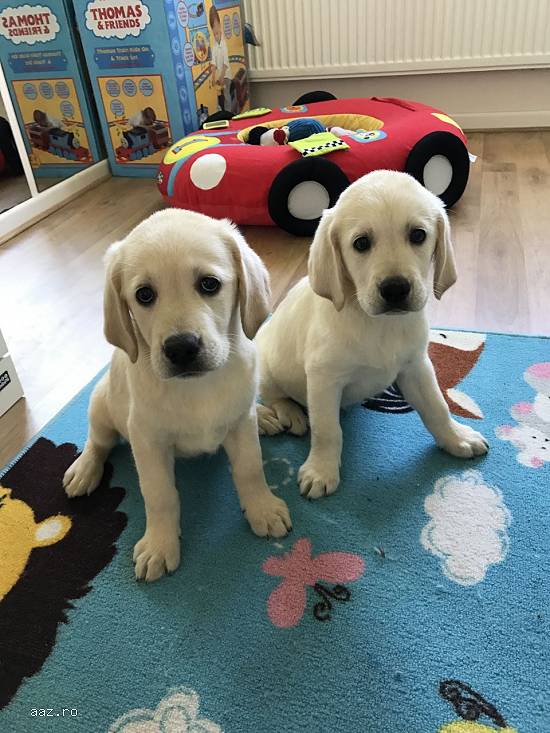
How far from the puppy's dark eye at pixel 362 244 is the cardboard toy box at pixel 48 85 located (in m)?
3.19

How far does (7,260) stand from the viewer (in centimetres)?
306

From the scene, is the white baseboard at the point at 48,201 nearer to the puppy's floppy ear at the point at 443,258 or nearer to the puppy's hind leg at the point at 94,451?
the puppy's hind leg at the point at 94,451

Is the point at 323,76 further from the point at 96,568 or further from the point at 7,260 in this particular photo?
the point at 96,568

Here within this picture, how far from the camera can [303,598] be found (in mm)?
1225

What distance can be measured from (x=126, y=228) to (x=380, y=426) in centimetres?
218

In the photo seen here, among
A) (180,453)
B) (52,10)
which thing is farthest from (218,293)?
(52,10)

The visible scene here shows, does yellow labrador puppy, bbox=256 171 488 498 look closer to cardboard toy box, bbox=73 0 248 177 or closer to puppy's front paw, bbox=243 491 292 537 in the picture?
puppy's front paw, bbox=243 491 292 537

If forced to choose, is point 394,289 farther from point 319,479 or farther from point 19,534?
point 19,534

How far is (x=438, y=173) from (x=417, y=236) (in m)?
1.94

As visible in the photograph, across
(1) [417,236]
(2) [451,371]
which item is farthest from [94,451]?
(2) [451,371]

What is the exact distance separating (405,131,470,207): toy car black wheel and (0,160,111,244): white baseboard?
2140 mm

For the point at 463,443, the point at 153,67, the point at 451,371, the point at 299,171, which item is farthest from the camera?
the point at 153,67

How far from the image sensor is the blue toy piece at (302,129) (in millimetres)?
3377

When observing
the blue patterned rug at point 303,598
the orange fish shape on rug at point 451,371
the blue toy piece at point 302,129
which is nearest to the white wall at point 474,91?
the blue toy piece at point 302,129
